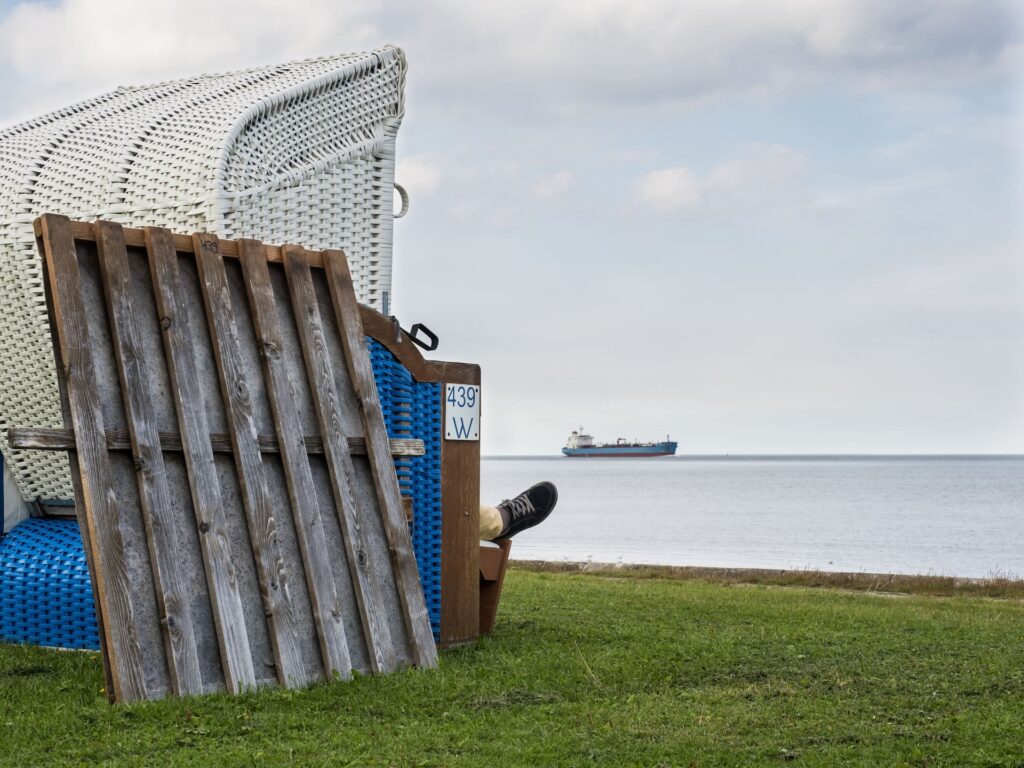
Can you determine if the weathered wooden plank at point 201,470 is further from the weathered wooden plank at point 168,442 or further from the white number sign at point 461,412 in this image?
the white number sign at point 461,412

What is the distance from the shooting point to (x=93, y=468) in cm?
516

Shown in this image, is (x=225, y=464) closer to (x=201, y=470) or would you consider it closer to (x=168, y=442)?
(x=201, y=470)

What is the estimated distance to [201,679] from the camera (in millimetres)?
5199

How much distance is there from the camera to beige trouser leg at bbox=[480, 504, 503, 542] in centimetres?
757

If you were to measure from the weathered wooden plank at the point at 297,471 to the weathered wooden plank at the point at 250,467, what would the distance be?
117mm

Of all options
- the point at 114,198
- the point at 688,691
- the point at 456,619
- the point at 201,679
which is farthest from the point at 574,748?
the point at 114,198

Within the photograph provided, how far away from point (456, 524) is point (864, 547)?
31071mm

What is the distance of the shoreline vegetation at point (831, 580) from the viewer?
11.2m

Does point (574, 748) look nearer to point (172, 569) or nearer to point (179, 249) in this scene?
point (172, 569)

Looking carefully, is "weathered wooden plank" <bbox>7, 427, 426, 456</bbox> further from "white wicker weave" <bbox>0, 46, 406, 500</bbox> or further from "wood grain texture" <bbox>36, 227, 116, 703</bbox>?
"white wicker weave" <bbox>0, 46, 406, 500</bbox>

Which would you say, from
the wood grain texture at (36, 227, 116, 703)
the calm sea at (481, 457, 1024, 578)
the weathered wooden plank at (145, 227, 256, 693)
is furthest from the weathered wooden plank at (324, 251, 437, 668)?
the calm sea at (481, 457, 1024, 578)

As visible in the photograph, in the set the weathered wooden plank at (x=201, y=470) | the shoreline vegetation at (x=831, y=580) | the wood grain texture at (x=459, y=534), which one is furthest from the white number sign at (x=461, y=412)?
the shoreline vegetation at (x=831, y=580)

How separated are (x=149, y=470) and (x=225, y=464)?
44 cm

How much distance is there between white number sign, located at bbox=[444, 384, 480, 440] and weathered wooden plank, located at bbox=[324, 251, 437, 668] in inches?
31.7
